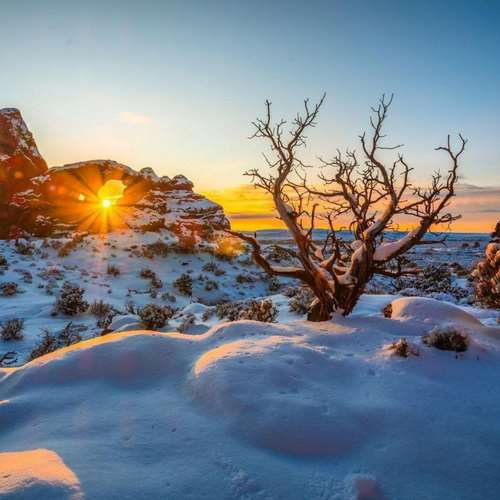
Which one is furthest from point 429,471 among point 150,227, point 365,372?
point 150,227

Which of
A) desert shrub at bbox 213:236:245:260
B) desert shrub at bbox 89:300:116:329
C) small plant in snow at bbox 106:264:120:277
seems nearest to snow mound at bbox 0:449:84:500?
desert shrub at bbox 89:300:116:329

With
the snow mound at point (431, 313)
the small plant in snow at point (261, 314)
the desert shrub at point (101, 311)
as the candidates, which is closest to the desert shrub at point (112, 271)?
the desert shrub at point (101, 311)

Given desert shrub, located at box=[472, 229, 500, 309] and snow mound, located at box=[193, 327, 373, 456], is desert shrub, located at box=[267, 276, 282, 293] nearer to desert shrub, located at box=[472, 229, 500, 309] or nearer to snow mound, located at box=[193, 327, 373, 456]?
desert shrub, located at box=[472, 229, 500, 309]

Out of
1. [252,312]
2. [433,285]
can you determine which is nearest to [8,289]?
[252,312]

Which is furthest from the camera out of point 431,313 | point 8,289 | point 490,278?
point 8,289

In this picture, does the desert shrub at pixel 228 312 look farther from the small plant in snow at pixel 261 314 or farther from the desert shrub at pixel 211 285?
the desert shrub at pixel 211 285

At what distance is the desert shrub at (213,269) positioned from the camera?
64.1ft

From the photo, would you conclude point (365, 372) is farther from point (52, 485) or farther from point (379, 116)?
point (379, 116)

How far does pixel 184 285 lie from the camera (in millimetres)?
16234

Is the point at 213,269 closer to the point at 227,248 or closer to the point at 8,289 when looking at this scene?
the point at 227,248

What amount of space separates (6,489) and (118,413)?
1275 millimetres

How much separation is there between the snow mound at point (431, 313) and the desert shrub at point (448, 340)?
1258 millimetres

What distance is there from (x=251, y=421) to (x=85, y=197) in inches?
1308

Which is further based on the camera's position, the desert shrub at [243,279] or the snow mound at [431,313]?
the desert shrub at [243,279]
